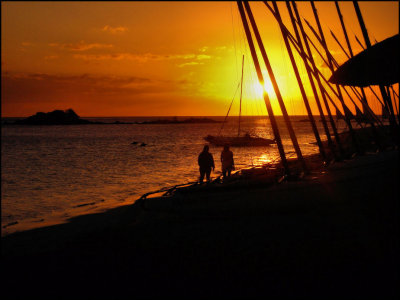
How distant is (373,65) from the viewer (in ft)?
33.0

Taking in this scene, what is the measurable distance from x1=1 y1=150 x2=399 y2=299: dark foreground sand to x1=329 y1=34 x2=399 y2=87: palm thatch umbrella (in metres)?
3.24

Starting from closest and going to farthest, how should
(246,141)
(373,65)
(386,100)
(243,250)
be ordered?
(243,250) < (373,65) < (386,100) < (246,141)

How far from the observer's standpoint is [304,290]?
5164 mm

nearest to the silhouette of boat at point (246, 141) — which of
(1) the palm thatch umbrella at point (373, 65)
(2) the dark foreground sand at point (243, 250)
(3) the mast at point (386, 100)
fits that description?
(3) the mast at point (386, 100)

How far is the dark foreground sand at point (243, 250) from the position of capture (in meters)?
5.47

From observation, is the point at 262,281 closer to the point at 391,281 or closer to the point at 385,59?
the point at 391,281

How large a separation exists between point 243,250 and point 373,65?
7.25 metres

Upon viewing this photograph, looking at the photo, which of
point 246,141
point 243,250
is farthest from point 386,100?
point 246,141

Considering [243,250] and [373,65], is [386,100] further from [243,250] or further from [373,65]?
[243,250]

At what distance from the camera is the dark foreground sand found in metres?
5.47

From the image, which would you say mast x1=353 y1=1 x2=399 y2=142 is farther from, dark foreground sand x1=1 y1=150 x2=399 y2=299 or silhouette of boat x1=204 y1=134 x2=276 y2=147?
silhouette of boat x1=204 y1=134 x2=276 y2=147

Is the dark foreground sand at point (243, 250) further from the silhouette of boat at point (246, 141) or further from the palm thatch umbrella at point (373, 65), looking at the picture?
the silhouette of boat at point (246, 141)

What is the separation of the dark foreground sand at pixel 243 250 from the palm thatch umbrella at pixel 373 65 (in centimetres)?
324

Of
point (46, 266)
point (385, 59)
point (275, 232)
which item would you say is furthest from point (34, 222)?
point (385, 59)
